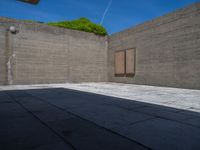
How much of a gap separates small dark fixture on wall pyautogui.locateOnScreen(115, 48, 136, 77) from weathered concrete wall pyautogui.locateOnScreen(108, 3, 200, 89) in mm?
287

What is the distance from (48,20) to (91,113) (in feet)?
49.0

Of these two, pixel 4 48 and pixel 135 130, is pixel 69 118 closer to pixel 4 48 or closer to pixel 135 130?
pixel 135 130

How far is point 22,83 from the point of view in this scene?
30.3 feet

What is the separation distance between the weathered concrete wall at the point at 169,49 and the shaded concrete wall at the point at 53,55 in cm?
238

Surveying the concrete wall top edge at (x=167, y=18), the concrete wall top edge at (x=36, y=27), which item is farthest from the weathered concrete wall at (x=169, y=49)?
the concrete wall top edge at (x=36, y=27)

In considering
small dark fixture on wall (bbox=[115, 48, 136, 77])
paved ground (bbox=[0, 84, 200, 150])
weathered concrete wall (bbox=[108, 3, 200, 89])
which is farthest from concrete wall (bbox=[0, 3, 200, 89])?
paved ground (bbox=[0, 84, 200, 150])

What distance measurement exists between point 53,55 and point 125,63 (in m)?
4.66

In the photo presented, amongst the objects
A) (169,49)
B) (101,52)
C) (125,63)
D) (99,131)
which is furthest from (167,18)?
(99,131)

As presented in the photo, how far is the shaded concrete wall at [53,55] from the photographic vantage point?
9.12 metres

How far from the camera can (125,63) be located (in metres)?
10.5

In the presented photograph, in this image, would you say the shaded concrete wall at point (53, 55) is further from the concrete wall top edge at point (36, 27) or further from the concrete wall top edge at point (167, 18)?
the concrete wall top edge at point (167, 18)

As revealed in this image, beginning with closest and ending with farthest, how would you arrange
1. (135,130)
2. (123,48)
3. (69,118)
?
(135,130), (69,118), (123,48)

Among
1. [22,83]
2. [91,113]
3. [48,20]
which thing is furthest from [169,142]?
[48,20]

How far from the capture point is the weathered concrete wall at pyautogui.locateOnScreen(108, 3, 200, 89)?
23.5ft
